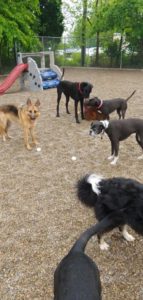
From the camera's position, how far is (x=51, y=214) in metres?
3.52

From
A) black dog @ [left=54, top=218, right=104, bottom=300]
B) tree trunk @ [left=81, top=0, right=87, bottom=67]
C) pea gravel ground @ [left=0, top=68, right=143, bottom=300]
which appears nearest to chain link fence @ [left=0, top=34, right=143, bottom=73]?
tree trunk @ [left=81, top=0, right=87, bottom=67]

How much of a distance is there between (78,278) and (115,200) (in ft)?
3.12

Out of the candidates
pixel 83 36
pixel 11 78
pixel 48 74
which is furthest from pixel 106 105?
pixel 83 36

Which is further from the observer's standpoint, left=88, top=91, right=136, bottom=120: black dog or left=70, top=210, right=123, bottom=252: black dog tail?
left=88, top=91, right=136, bottom=120: black dog

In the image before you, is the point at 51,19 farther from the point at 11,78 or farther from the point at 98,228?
the point at 98,228

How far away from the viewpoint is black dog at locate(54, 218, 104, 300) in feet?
5.30

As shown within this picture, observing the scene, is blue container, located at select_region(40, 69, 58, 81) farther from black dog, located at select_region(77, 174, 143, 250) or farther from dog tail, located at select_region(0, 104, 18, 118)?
black dog, located at select_region(77, 174, 143, 250)

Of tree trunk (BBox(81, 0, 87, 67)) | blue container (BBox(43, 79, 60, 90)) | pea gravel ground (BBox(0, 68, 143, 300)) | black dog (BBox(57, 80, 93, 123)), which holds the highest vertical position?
tree trunk (BBox(81, 0, 87, 67))

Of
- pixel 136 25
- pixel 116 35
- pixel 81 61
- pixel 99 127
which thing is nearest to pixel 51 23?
pixel 81 61

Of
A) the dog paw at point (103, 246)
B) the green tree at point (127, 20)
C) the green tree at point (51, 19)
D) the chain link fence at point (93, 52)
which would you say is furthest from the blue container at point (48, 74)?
the dog paw at point (103, 246)

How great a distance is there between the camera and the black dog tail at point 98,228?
6.34ft

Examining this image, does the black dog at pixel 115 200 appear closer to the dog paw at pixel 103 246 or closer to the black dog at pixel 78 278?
the dog paw at pixel 103 246

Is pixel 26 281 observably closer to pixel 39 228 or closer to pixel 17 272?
pixel 17 272

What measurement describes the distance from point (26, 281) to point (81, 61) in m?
18.5
